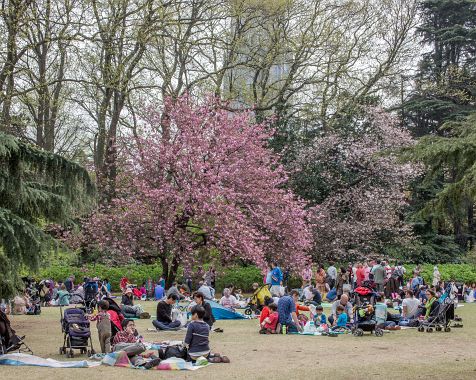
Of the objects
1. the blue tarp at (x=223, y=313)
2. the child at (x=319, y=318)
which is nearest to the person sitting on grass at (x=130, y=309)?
the blue tarp at (x=223, y=313)

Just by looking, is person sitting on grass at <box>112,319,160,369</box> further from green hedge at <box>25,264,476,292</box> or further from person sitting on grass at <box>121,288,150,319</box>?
green hedge at <box>25,264,476,292</box>

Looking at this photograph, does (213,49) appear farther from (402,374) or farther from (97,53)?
(402,374)

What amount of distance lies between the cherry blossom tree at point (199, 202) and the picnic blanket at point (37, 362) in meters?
14.5

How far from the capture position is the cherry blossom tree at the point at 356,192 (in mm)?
36000

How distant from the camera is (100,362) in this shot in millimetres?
12055

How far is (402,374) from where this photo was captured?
10.8 m

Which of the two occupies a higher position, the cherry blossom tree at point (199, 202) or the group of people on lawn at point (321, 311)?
the cherry blossom tree at point (199, 202)

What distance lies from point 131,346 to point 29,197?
4.06m

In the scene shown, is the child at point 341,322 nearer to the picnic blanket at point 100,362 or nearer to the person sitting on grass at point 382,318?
the person sitting on grass at point 382,318

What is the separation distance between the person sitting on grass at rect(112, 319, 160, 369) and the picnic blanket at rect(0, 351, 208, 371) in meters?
0.09

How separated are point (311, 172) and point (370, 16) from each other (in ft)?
34.2

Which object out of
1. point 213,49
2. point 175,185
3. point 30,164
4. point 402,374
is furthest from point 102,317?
point 213,49

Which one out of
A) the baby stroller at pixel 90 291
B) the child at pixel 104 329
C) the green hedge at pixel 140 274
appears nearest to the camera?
the child at pixel 104 329

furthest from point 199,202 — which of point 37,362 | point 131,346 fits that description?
point 37,362
